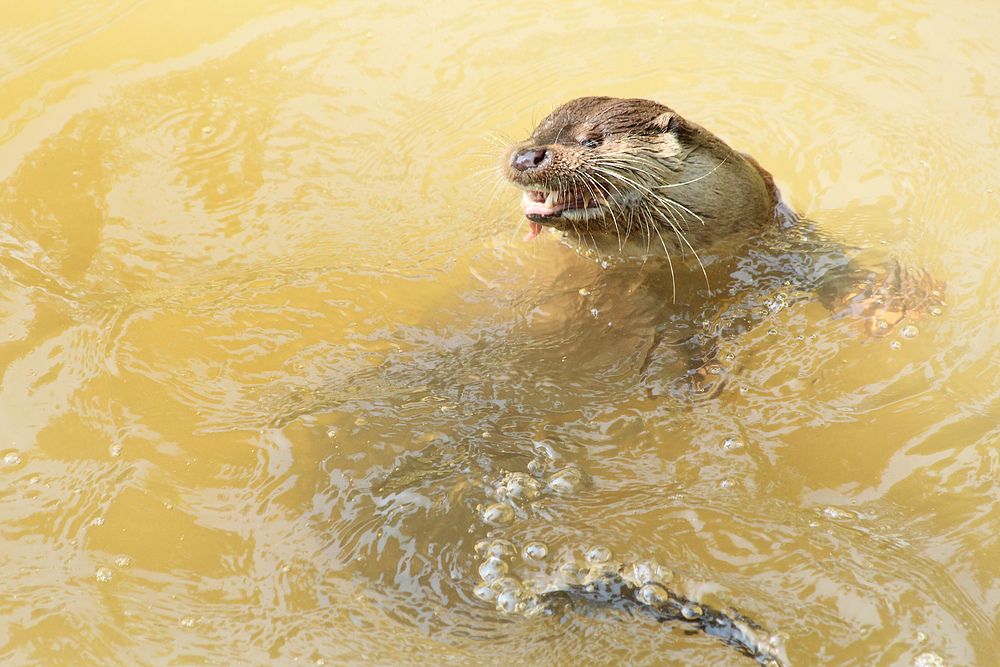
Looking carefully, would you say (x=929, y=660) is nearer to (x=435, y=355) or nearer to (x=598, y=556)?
(x=598, y=556)

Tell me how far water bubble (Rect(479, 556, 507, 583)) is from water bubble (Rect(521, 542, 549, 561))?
0.07 meters

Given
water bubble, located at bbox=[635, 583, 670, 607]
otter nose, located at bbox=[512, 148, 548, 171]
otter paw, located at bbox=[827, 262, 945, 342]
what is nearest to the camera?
water bubble, located at bbox=[635, 583, 670, 607]

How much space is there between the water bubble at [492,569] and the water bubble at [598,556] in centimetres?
22

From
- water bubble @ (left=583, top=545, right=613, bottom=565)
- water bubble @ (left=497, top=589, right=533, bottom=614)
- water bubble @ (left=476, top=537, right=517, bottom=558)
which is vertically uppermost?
water bubble @ (left=476, top=537, right=517, bottom=558)

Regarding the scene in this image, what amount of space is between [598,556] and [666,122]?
1.48 meters

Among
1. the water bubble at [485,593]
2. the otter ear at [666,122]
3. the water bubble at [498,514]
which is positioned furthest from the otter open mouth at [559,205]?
the water bubble at [485,593]

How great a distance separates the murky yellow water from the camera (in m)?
2.18

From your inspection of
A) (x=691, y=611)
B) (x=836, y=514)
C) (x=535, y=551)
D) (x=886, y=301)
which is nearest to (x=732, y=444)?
(x=836, y=514)

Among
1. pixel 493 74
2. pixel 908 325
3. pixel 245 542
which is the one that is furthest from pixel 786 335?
pixel 493 74

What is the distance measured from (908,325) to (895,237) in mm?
668

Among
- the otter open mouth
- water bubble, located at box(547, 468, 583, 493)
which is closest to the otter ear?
the otter open mouth

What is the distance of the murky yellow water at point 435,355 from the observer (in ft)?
7.14

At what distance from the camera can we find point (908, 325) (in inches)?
120

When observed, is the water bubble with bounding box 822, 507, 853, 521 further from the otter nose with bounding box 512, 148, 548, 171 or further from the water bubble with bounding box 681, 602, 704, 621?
the otter nose with bounding box 512, 148, 548, 171
